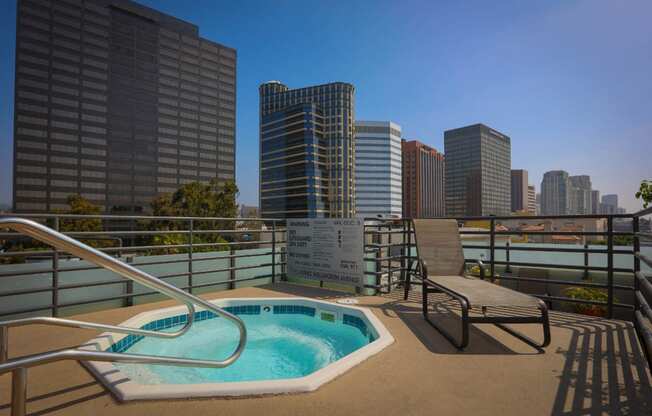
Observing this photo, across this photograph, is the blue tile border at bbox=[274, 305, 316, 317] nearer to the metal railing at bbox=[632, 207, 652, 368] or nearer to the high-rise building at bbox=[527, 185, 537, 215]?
the metal railing at bbox=[632, 207, 652, 368]

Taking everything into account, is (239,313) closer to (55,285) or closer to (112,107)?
(55,285)

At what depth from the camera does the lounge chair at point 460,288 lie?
2717 mm

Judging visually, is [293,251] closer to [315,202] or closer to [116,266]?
[116,266]

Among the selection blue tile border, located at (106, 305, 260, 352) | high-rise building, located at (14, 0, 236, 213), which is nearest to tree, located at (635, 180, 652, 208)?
blue tile border, located at (106, 305, 260, 352)

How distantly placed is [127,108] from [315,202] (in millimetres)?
55362

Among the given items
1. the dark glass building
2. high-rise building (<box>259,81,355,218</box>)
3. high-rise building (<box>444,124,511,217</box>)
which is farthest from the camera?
high-rise building (<box>444,124,511,217</box>)

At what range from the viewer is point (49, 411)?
5.92 ft

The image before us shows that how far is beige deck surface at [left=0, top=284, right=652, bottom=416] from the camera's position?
184 cm

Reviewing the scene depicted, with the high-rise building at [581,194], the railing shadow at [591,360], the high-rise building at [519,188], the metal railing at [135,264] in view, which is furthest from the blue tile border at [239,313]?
the high-rise building at [519,188]

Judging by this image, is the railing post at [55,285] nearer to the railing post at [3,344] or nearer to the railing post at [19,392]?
the railing post at [3,344]

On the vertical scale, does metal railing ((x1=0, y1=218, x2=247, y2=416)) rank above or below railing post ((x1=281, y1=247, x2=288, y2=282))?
above

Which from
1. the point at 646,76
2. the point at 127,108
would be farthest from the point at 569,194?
the point at 127,108

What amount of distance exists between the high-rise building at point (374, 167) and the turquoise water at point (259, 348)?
106 meters

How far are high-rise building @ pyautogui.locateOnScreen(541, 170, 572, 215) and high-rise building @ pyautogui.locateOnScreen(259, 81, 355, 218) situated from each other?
10273 centimetres
